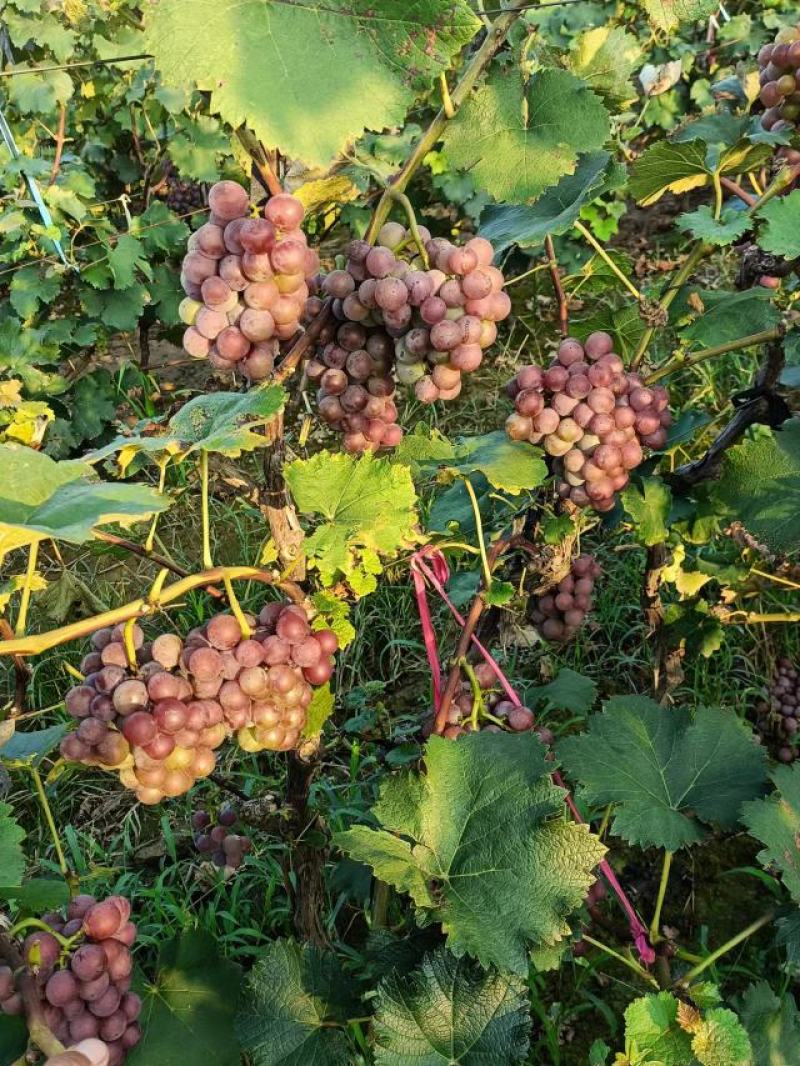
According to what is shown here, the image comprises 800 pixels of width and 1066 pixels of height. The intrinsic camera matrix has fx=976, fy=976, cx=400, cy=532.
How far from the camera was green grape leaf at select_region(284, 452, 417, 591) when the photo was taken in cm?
113

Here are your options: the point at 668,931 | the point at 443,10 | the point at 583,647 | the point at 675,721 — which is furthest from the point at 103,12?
the point at 668,931

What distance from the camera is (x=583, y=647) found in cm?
263

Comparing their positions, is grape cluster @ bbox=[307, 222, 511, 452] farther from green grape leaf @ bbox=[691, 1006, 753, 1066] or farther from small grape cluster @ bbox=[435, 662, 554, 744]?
green grape leaf @ bbox=[691, 1006, 753, 1066]

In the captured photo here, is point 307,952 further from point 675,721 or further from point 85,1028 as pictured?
point 675,721

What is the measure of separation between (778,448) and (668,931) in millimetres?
1012

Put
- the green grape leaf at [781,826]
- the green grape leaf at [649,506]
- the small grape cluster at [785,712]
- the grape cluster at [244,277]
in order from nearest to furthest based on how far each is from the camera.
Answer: the grape cluster at [244,277] → the green grape leaf at [781,826] → the green grape leaf at [649,506] → the small grape cluster at [785,712]

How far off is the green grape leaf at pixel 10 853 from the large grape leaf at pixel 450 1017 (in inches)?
18.2

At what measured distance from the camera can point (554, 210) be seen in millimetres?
1490

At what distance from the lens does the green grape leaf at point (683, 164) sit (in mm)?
1415

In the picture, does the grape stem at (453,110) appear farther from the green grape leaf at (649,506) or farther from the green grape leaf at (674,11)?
the green grape leaf at (649,506)

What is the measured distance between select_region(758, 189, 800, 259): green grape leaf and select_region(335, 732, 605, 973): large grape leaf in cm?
76

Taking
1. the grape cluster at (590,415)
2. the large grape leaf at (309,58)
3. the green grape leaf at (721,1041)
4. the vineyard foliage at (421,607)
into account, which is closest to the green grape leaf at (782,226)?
the vineyard foliage at (421,607)

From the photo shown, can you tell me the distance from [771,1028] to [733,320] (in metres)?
1.04

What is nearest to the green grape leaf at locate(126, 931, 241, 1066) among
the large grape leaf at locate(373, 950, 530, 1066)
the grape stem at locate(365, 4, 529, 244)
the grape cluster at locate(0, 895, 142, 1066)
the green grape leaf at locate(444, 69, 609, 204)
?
the grape cluster at locate(0, 895, 142, 1066)
